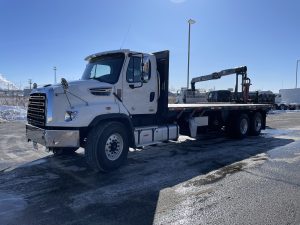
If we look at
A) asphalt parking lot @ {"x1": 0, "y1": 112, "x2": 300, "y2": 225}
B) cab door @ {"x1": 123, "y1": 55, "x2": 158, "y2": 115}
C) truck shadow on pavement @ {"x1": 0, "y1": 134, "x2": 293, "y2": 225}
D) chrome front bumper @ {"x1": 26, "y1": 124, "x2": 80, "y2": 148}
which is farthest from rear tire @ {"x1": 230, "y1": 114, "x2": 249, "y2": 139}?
chrome front bumper @ {"x1": 26, "y1": 124, "x2": 80, "y2": 148}

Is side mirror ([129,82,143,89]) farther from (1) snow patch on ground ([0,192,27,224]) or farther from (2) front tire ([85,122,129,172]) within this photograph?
(1) snow patch on ground ([0,192,27,224])

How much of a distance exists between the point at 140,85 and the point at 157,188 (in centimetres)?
325

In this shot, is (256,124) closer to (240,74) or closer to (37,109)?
(240,74)

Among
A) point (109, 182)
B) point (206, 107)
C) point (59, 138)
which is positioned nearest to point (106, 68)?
point (59, 138)

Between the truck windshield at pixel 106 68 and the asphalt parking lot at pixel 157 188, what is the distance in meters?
2.30

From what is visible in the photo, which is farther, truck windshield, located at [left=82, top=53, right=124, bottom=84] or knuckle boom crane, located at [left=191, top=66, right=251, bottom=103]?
knuckle boom crane, located at [left=191, top=66, right=251, bottom=103]

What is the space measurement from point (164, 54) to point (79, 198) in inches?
206

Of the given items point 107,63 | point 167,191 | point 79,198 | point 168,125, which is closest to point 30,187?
point 79,198

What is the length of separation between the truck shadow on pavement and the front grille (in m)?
1.19

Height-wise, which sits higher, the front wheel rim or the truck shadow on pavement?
the front wheel rim

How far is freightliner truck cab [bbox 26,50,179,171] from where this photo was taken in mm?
6980

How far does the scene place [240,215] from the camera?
15.5 ft

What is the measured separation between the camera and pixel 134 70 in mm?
8266

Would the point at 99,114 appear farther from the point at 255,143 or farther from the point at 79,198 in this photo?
the point at 255,143
